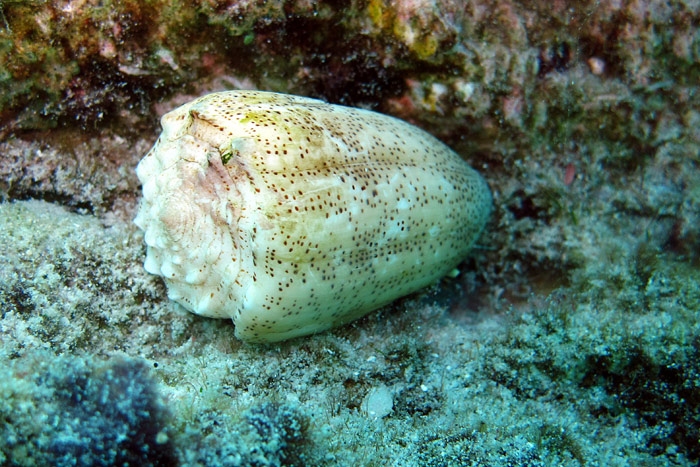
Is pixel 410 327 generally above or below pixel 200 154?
below

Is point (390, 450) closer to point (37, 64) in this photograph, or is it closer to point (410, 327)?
point (410, 327)

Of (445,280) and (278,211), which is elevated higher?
(278,211)

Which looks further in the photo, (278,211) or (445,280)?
(445,280)

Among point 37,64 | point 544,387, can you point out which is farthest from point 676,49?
point 37,64

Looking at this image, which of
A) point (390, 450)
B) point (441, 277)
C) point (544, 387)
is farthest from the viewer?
point (441, 277)
